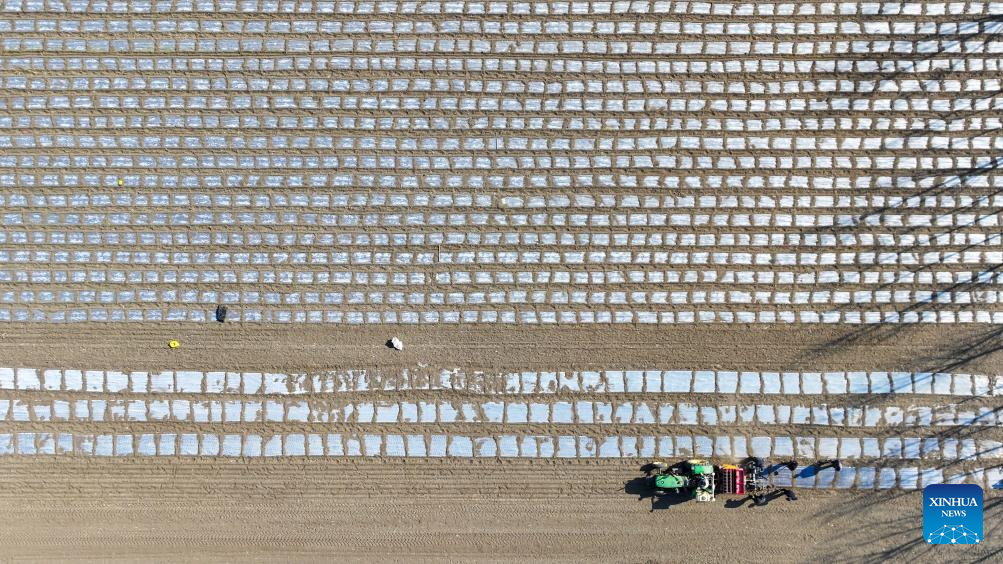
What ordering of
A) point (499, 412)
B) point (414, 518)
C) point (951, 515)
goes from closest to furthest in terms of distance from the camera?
point (951, 515) → point (414, 518) → point (499, 412)

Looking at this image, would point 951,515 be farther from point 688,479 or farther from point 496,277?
point 496,277

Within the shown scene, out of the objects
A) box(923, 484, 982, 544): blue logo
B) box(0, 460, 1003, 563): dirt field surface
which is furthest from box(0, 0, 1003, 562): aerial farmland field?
box(923, 484, 982, 544): blue logo

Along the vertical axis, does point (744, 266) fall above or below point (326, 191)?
below

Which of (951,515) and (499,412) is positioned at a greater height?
(499,412)

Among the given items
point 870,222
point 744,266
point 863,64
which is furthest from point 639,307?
point 863,64

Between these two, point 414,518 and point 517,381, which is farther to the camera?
point 517,381

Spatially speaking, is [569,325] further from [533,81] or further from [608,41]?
[608,41]

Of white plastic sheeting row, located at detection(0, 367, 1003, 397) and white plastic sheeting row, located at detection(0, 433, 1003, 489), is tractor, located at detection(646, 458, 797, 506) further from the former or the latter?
white plastic sheeting row, located at detection(0, 367, 1003, 397)

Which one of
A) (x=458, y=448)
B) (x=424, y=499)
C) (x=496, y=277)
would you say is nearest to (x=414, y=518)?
(x=424, y=499)
